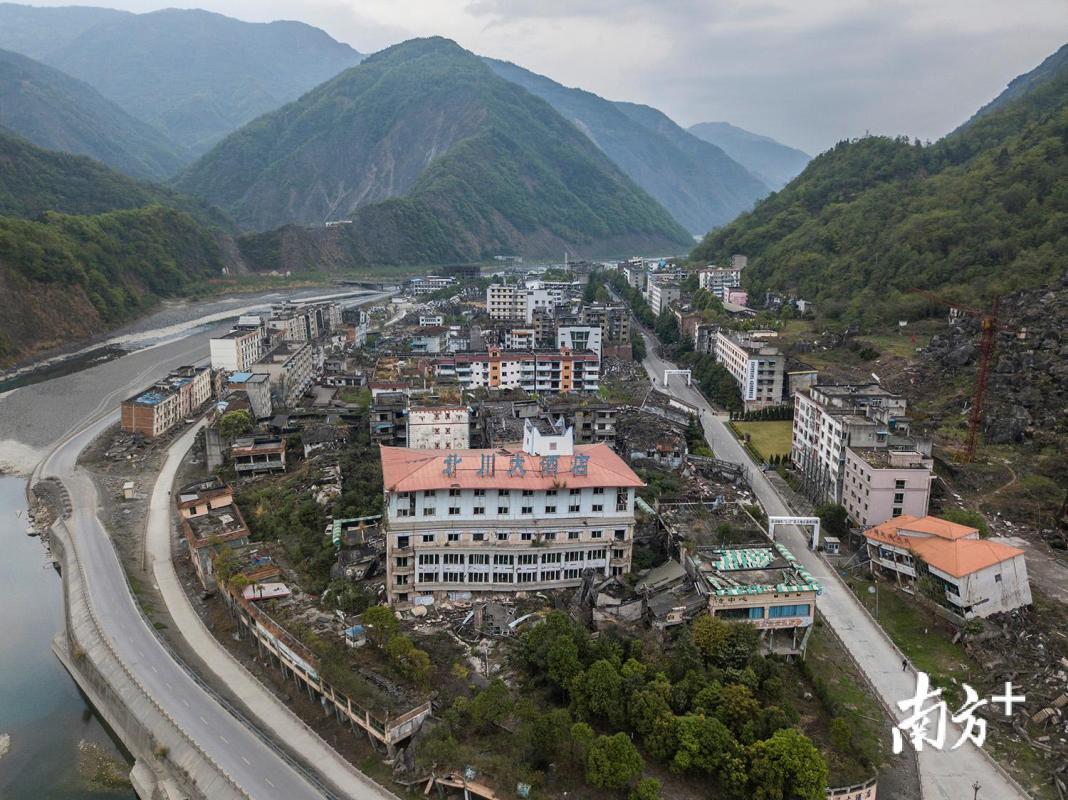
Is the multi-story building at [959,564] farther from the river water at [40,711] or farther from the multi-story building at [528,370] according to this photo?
the multi-story building at [528,370]

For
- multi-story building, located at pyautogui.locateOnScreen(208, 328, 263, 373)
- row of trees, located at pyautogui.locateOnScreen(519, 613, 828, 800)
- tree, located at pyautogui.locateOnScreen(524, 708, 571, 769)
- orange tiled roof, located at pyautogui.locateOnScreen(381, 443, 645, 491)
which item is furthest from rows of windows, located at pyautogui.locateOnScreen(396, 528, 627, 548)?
multi-story building, located at pyautogui.locateOnScreen(208, 328, 263, 373)

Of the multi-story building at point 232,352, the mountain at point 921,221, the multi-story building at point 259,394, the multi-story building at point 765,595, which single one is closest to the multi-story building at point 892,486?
the multi-story building at point 765,595

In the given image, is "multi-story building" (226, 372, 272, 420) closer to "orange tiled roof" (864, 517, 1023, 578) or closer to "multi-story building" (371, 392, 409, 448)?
"multi-story building" (371, 392, 409, 448)

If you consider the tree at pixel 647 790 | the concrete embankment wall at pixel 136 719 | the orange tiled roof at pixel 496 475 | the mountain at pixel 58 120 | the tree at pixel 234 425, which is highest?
the mountain at pixel 58 120

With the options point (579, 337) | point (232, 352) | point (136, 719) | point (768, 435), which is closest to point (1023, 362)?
point (768, 435)

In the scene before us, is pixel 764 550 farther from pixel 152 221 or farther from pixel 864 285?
pixel 152 221

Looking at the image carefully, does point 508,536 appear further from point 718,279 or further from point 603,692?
point 718,279
